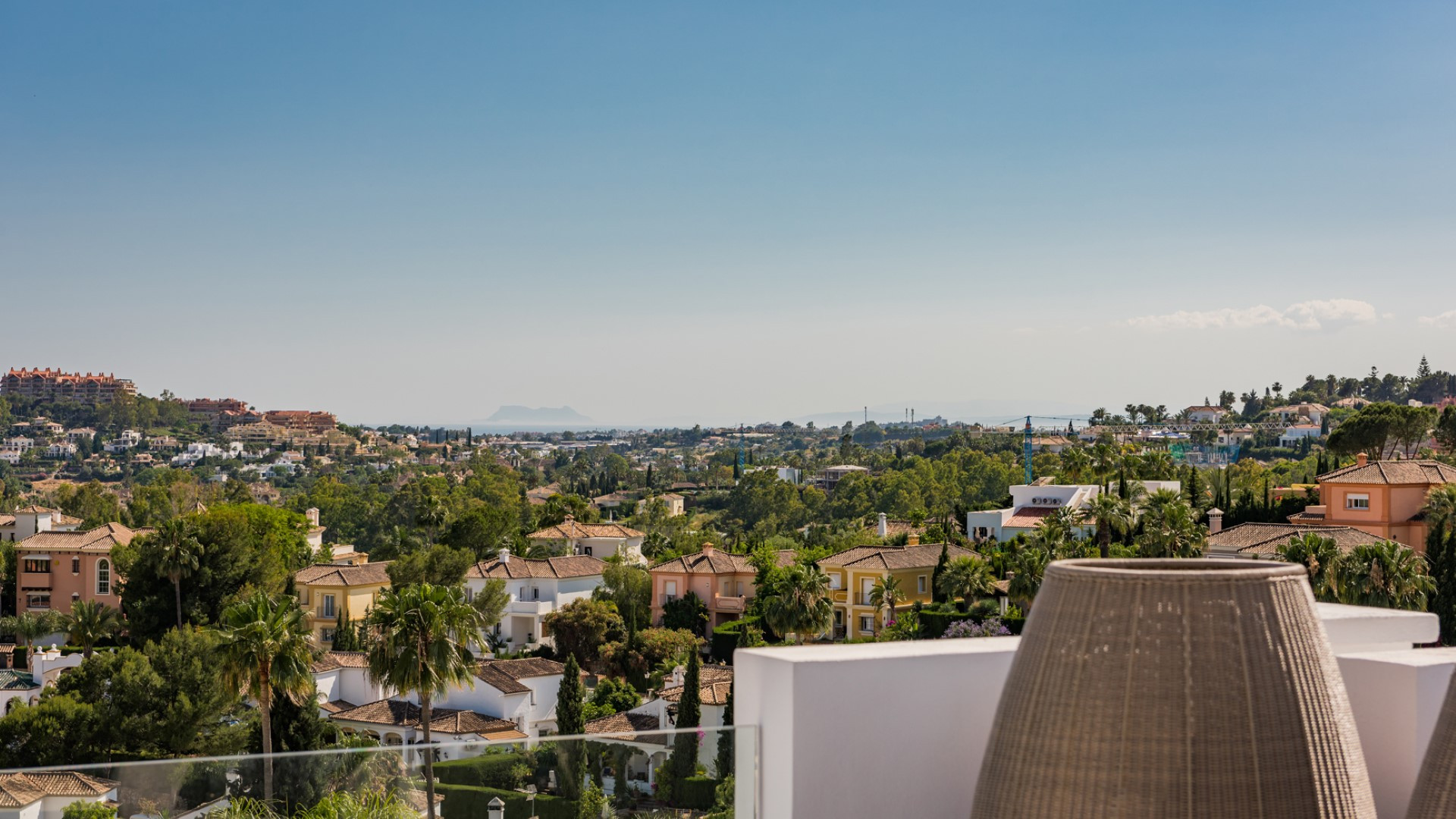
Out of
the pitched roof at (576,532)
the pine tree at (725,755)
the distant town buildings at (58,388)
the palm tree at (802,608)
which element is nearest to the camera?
the pine tree at (725,755)

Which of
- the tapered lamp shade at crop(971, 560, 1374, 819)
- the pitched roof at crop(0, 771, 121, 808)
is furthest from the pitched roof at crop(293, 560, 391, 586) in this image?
the tapered lamp shade at crop(971, 560, 1374, 819)

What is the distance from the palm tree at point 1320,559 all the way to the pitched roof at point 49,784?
2538 cm

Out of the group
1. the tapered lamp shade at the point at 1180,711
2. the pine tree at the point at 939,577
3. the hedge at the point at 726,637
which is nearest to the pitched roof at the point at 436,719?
the hedge at the point at 726,637

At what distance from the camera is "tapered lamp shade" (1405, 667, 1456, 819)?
9.89ft

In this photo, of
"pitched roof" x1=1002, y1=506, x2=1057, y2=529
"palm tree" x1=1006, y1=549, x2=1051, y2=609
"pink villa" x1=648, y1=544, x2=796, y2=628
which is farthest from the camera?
"pitched roof" x1=1002, y1=506, x2=1057, y2=529

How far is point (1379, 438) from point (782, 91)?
35.1m

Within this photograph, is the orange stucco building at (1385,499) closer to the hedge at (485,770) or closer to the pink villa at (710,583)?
the pink villa at (710,583)

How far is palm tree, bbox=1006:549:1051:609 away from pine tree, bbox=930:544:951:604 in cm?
400

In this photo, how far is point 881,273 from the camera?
59.7 meters

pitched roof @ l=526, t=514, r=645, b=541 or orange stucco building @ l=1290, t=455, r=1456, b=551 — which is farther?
pitched roof @ l=526, t=514, r=645, b=541

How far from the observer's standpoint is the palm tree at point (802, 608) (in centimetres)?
3250

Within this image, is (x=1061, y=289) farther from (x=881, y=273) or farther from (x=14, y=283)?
(x=14, y=283)

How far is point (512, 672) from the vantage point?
30719 mm

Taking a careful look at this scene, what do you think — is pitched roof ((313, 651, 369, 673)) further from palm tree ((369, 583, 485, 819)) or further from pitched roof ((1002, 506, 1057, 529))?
pitched roof ((1002, 506, 1057, 529))
